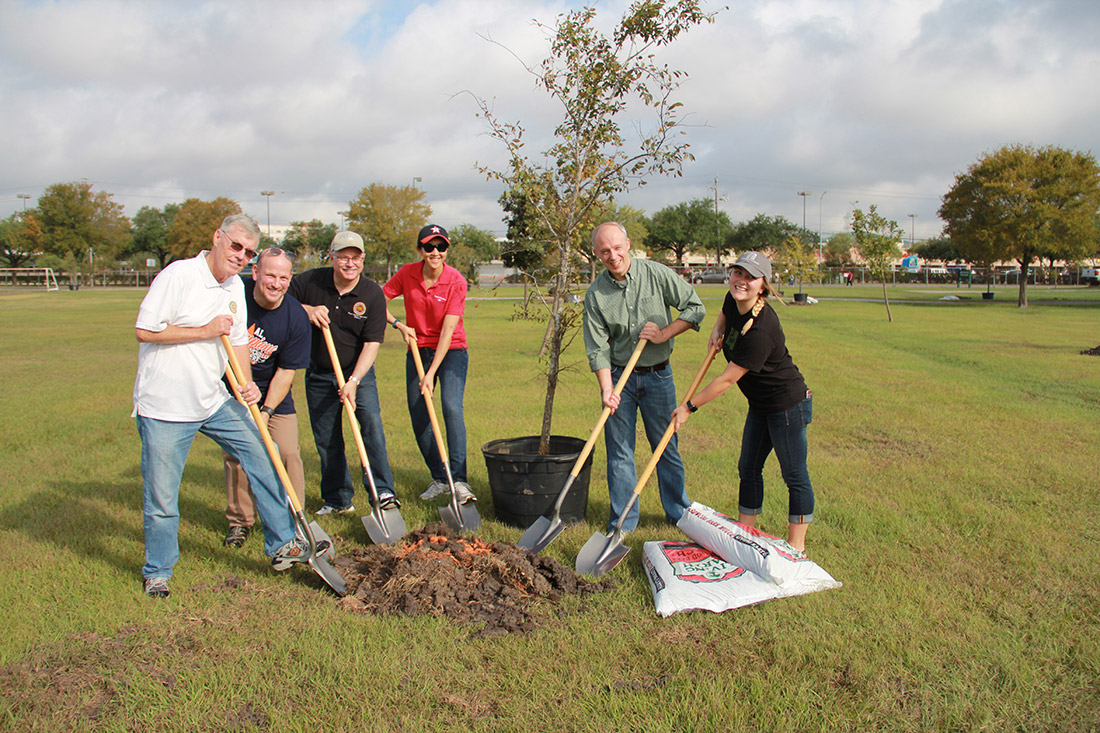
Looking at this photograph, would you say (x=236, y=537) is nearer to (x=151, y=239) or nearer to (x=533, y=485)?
(x=533, y=485)

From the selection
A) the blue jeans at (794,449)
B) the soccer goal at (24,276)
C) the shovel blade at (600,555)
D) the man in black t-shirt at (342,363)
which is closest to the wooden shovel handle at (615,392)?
the shovel blade at (600,555)

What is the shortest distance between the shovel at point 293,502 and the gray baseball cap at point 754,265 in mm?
2773

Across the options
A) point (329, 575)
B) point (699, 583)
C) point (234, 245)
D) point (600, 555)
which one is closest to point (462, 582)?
point (329, 575)

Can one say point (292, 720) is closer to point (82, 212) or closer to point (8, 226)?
point (82, 212)

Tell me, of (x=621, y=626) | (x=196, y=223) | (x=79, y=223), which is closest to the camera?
(x=621, y=626)

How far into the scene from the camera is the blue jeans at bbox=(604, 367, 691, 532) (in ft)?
15.9

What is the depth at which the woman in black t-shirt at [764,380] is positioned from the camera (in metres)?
4.14

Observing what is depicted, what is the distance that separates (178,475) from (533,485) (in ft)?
7.08

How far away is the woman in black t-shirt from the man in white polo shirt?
2519mm

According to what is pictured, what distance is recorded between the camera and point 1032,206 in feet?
107

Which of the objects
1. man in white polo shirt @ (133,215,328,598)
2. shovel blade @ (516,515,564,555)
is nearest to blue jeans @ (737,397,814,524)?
shovel blade @ (516,515,564,555)

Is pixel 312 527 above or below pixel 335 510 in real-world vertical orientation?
above

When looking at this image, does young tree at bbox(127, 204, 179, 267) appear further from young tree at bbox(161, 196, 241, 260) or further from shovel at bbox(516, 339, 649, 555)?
shovel at bbox(516, 339, 649, 555)

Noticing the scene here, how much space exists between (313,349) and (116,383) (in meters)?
8.60
